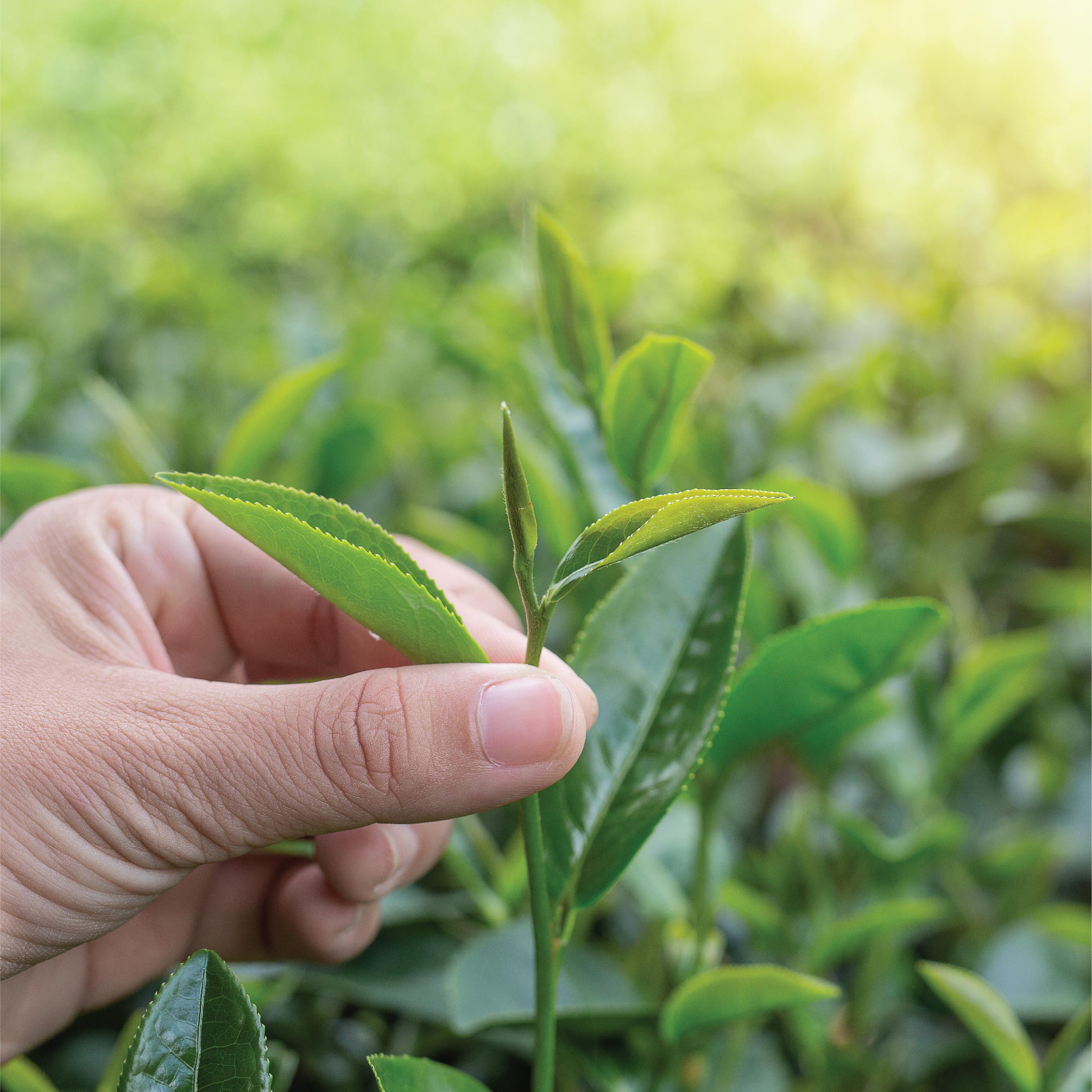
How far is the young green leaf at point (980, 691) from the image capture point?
3.30ft

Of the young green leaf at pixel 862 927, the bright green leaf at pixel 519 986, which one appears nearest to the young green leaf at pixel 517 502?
the bright green leaf at pixel 519 986

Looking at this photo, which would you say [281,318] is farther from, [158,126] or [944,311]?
[158,126]

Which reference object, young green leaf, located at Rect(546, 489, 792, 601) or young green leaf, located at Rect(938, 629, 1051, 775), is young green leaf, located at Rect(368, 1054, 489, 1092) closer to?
young green leaf, located at Rect(546, 489, 792, 601)

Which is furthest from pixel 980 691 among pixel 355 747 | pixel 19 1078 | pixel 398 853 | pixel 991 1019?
pixel 19 1078

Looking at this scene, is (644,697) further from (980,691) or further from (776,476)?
(980,691)

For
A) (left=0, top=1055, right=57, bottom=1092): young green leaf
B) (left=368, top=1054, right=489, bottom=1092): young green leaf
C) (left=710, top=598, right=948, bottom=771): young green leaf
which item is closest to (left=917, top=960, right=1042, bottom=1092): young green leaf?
(left=710, top=598, right=948, bottom=771): young green leaf

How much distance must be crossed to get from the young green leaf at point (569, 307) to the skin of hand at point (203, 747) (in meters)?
0.18

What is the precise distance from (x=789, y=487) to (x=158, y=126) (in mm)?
4821

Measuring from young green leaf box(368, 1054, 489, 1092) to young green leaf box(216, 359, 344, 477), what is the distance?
0.58 m

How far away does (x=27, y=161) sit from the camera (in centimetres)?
412

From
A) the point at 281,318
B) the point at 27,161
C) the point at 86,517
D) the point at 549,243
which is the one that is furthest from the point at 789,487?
the point at 27,161

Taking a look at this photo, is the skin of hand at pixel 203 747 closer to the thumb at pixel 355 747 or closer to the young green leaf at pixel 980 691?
the thumb at pixel 355 747

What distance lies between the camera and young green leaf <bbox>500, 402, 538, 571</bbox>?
0.45 metres

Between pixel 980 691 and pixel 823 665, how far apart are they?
0.42 m
